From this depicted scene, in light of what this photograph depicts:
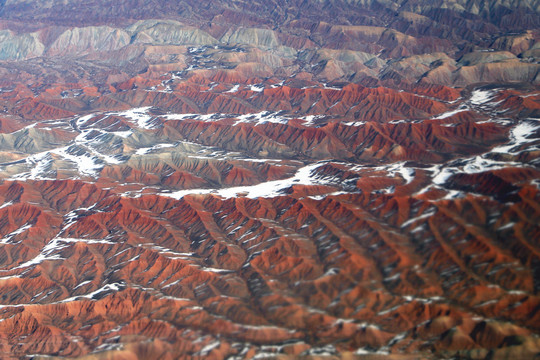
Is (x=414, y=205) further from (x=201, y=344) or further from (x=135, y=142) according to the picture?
(x=135, y=142)

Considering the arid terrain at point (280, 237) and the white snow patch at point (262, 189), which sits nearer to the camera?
the arid terrain at point (280, 237)

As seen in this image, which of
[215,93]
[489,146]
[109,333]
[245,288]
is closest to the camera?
[109,333]

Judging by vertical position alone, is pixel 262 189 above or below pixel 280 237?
below

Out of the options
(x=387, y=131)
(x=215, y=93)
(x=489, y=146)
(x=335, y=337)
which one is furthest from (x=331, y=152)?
(x=335, y=337)

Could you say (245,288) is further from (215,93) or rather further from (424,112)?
(215,93)

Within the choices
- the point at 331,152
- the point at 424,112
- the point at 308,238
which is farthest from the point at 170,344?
the point at 424,112

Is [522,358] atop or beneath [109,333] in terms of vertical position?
atop

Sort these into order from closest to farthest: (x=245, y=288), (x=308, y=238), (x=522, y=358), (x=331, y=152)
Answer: (x=522, y=358), (x=245, y=288), (x=308, y=238), (x=331, y=152)

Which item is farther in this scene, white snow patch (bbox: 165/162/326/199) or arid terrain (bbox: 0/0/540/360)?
white snow patch (bbox: 165/162/326/199)

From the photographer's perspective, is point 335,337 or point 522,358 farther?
point 335,337

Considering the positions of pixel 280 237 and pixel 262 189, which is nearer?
pixel 280 237
